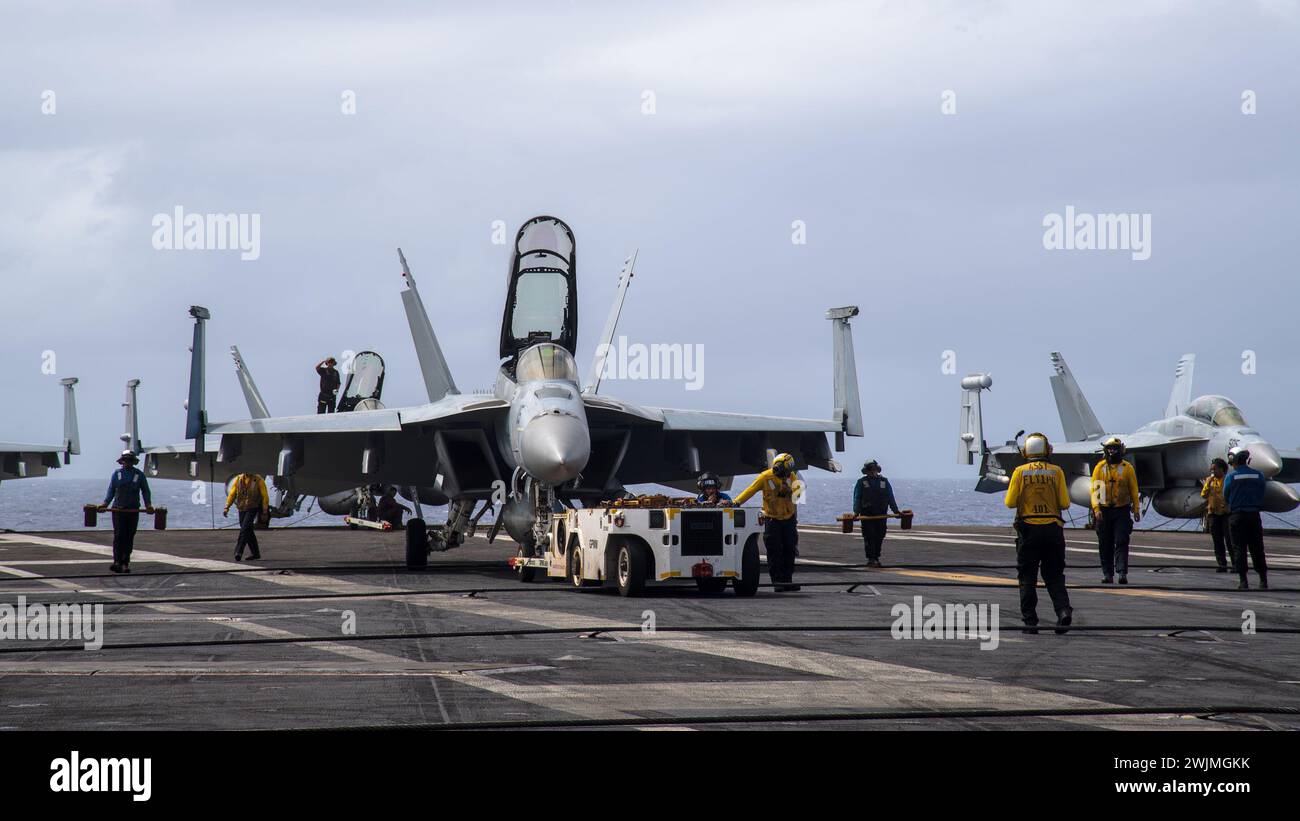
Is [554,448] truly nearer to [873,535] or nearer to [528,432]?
[528,432]

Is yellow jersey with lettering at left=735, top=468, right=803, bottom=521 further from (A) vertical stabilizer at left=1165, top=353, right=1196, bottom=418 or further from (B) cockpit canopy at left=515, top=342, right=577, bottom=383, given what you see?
(A) vertical stabilizer at left=1165, top=353, right=1196, bottom=418

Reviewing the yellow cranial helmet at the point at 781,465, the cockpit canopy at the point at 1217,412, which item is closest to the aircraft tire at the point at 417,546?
the yellow cranial helmet at the point at 781,465

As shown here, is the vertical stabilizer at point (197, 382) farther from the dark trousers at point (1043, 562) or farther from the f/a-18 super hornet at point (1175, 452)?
the f/a-18 super hornet at point (1175, 452)

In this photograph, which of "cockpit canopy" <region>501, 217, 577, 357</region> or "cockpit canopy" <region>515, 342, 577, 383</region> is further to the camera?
"cockpit canopy" <region>501, 217, 577, 357</region>

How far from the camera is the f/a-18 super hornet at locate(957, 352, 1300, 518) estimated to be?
34406mm

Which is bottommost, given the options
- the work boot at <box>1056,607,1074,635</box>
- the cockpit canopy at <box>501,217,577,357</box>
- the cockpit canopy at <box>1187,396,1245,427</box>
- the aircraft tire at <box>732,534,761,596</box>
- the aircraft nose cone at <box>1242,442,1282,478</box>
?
the work boot at <box>1056,607,1074,635</box>

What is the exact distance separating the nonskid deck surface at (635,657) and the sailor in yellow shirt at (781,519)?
60 centimetres

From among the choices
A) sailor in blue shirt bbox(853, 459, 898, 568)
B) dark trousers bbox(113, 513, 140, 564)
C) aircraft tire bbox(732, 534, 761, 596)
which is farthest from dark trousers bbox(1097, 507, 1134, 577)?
dark trousers bbox(113, 513, 140, 564)

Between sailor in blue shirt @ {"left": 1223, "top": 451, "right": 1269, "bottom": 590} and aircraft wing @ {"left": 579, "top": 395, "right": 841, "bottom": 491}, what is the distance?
7.72 m

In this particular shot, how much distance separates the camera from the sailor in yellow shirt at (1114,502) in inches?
734

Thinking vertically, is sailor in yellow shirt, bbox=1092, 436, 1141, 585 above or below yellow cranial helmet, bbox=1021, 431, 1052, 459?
below

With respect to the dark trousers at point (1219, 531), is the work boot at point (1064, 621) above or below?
below
